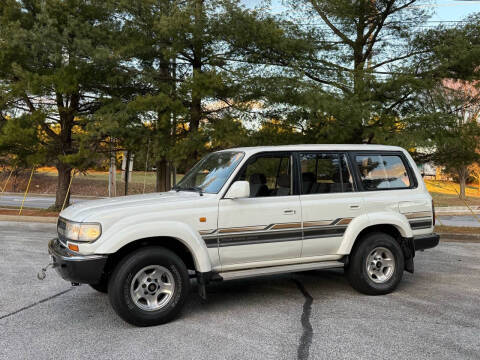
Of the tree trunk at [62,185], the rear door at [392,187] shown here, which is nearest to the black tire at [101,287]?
the rear door at [392,187]

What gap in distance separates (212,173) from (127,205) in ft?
4.08

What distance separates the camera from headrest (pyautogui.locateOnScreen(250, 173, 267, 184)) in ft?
19.1

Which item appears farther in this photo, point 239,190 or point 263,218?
point 263,218

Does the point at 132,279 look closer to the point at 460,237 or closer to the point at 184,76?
the point at 460,237

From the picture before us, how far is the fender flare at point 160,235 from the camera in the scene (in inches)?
186

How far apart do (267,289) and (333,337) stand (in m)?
2.01

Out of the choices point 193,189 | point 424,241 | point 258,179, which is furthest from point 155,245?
point 424,241

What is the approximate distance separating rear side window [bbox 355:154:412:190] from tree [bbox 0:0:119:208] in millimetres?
9411

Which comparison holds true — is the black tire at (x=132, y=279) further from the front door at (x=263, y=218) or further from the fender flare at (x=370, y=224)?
the fender flare at (x=370, y=224)

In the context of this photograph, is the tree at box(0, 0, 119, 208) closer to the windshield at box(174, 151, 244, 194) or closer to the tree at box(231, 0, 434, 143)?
the tree at box(231, 0, 434, 143)

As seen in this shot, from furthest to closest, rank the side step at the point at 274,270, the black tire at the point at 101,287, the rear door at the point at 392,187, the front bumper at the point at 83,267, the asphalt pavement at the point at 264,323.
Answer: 1. the rear door at the point at 392,187
2. the black tire at the point at 101,287
3. the side step at the point at 274,270
4. the front bumper at the point at 83,267
5. the asphalt pavement at the point at 264,323

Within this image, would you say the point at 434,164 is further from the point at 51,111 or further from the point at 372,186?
the point at 51,111

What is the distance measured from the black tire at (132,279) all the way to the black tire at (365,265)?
228 centimetres

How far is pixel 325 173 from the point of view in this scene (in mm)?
6145
